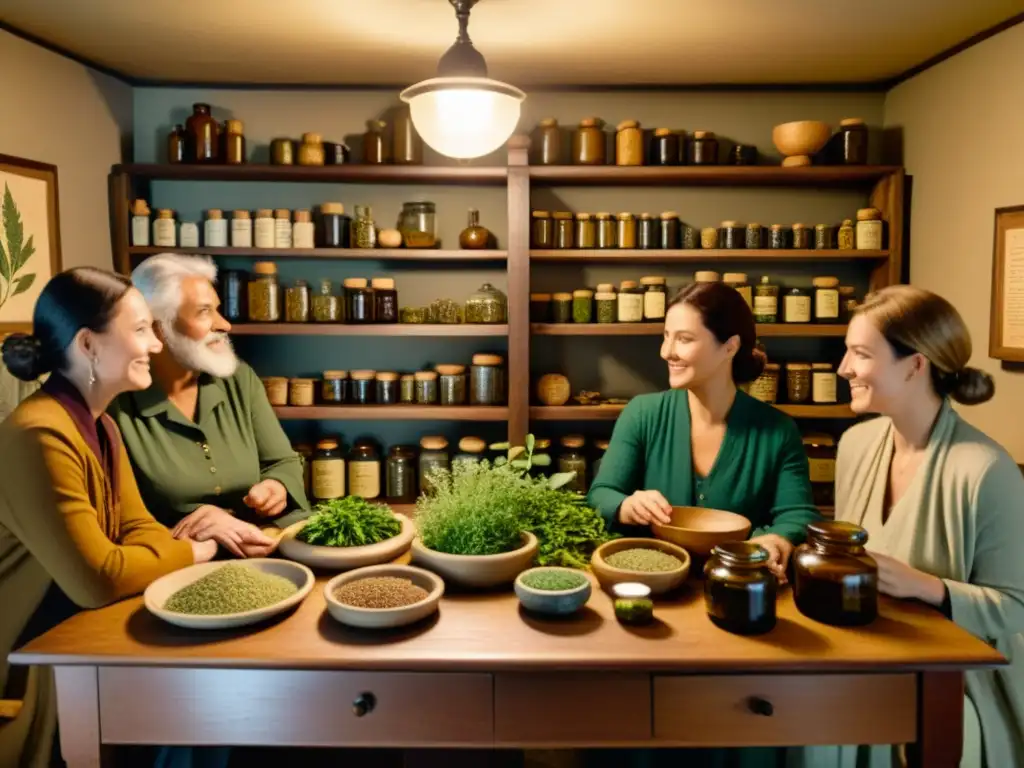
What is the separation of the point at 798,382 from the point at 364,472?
1.86 m

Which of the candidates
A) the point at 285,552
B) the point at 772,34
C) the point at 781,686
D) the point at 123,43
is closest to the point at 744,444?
the point at 781,686

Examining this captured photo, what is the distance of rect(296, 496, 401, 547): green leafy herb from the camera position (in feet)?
5.15

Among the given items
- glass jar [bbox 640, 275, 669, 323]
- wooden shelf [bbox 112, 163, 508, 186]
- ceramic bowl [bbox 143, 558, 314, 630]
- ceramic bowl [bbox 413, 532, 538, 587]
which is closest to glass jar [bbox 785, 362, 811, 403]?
glass jar [bbox 640, 275, 669, 323]

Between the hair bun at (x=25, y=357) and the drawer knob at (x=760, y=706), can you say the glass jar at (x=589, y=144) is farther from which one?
the drawer knob at (x=760, y=706)

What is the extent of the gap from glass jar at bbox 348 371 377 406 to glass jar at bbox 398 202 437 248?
0.58 metres

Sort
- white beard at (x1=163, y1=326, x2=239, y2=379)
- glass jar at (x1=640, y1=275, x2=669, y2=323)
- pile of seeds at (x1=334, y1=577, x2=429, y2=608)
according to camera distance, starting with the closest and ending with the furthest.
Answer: pile of seeds at (x1=334, y1=577, x2=429, y2=608), white beard at (x1=163, y1=326, x2=239, y2=379), glass jar at (x1=640, y1=275, x2=669, y2=323)

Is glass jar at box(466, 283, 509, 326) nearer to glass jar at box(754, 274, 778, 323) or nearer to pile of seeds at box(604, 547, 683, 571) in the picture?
glass jar at box(754, 274, 778, 323)

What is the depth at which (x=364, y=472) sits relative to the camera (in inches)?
122

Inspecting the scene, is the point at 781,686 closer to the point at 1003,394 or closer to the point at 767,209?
the point at 1003,394

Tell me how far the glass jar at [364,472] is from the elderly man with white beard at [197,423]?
91 centimetres

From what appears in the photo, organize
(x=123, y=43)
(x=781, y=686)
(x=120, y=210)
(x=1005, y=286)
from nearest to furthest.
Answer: (x=781, y=686) < (x=1005, y=286) < (x=123, y=43) < (x=120, y=210)

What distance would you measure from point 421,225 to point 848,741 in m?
2.45

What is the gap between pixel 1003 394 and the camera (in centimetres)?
252

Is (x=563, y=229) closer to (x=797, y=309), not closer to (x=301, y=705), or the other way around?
(x=797, y=309)
